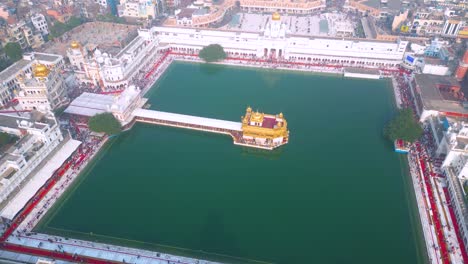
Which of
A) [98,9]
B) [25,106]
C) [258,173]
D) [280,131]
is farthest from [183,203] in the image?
[98,9]

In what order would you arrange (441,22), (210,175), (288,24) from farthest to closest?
A: (288,24), (441,22), (210,175)

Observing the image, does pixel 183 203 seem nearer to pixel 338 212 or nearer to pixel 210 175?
pixel 210 175

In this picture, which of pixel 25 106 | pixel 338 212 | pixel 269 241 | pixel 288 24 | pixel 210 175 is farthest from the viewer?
pixel 288 24

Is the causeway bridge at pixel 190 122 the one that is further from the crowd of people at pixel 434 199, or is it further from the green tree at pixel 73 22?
the green tree at pixel 73 22

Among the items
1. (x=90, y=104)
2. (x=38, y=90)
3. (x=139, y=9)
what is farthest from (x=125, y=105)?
(x=139, y=9)

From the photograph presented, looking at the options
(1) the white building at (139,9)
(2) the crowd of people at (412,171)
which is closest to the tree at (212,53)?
(2) the crowd of people at (412,171)

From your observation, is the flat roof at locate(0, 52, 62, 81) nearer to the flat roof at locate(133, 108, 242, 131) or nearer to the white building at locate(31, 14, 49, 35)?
the white building at locate(31, 14, 49, 35)

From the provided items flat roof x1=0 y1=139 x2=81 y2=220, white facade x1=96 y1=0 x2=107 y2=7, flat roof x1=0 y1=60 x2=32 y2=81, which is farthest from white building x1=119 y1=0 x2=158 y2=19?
flat roof x1=0 y1=139 x2=81 y2=220
